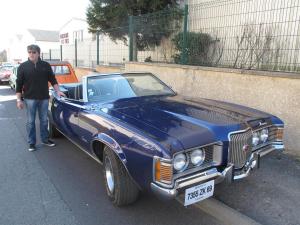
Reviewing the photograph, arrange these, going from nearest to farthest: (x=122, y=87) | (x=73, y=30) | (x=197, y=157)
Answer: (x=197, y=157)
(x=122, y=87)
(x=73, y=30)

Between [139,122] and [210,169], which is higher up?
[139,122]

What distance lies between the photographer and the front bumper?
107 inches

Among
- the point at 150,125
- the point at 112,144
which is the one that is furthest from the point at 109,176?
the point at 150,125

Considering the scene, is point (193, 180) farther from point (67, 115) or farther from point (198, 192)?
point (67, 115)

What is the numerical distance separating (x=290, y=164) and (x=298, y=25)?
2.46 metres

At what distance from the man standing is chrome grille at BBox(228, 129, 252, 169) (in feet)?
10.9

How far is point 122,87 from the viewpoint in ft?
15.5

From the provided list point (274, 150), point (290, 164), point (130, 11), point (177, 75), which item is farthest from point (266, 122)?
point (130, 11)

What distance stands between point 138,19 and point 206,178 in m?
8.11

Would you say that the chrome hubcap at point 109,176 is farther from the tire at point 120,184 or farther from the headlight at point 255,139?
the headlight at point 255,139

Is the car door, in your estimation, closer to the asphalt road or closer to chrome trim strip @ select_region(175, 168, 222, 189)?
the asphalt road

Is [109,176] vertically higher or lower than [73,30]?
lower

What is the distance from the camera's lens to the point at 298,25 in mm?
5441

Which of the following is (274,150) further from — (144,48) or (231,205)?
(144,48)
